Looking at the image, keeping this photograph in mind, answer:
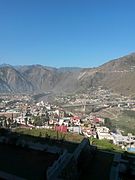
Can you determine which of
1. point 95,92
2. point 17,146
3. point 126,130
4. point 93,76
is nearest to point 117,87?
point 95,92

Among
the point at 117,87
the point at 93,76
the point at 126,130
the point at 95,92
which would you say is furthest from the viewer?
the point at 93,76

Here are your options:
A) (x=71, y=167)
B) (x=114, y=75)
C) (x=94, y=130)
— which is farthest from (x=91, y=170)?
(x=114, y=75)

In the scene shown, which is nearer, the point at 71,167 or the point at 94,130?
the point at 71,167

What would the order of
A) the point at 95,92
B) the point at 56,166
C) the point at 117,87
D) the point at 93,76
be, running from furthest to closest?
1. the point at 93,76
2. the point at 95,92
3. the point at 117,87
4. the point at 56,166

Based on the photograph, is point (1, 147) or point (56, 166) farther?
point (1, 147)

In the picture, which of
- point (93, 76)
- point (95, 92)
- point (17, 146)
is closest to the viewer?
point (17, 146)

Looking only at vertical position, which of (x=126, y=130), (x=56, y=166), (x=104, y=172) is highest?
(x=56, y=166)

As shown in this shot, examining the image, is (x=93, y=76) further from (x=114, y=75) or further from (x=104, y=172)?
(x=104, y=172)

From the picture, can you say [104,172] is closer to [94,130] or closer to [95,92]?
[94,130]

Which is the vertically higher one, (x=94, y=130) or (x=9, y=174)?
(x=9, y=174)
